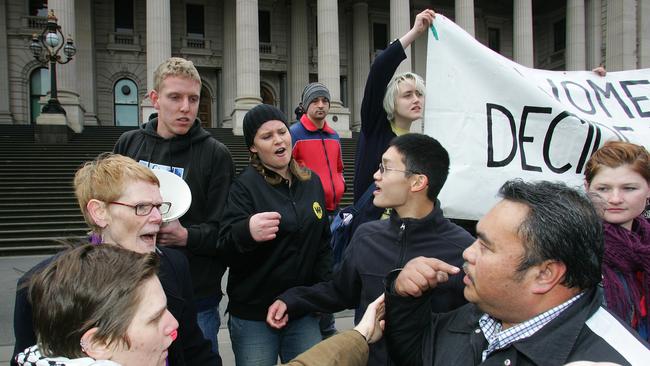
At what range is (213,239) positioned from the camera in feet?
10.6

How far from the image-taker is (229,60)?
31.5m

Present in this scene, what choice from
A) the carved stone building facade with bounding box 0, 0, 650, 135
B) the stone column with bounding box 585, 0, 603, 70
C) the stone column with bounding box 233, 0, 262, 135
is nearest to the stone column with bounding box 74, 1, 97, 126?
the carved stone building facade with bounding box 0, 0, 650, 135

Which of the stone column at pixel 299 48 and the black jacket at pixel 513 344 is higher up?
the stone column at pixel 299 48

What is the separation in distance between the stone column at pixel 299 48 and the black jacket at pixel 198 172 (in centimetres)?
2934

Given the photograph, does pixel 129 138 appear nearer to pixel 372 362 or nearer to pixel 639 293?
pixel 372 362

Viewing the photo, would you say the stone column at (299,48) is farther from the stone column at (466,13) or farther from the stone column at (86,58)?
the stone column at (86,58)

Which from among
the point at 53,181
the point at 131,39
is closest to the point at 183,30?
the point at 131,39

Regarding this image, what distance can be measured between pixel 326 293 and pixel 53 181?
50.3 ft

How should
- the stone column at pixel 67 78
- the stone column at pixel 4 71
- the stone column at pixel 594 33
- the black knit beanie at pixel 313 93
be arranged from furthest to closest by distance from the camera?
the stone column at pixel 594 33 → the stone column at pixel 4 71 → the stone column at pixel 67 78 → the black knit beanie at pixel 313 93

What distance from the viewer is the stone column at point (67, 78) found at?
24062 mm

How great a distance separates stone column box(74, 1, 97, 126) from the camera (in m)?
29.0

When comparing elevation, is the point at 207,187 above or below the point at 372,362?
above

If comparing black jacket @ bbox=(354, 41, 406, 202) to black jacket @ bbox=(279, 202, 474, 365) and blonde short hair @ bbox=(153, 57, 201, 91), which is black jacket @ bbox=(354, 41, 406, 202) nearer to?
black jacket @ bbox=(279, 202, 474, 365)

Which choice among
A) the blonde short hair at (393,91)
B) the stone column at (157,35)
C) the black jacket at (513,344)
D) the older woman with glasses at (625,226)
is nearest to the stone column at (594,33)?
the stone column at (157,35)
